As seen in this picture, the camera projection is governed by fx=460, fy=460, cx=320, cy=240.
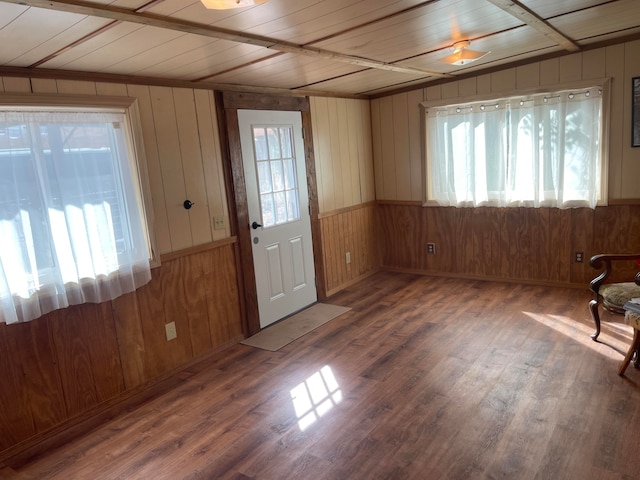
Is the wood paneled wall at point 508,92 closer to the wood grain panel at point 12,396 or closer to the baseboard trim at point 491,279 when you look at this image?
the baseboard trim at point 491,279

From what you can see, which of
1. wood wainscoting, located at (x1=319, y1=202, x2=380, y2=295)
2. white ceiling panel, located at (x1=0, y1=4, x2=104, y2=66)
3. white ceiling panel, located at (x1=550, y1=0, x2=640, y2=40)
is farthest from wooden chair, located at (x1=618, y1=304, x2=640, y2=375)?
white ceiling panel, located at (x1=0, y1=4, x2=104, y2=66)

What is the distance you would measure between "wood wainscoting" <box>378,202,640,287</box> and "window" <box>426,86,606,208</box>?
169mm

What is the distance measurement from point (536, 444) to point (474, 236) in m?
3.00

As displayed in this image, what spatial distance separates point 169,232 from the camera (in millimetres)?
3311

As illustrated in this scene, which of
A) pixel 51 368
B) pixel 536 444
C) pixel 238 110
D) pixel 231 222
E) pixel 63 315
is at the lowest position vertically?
pixel 536 444

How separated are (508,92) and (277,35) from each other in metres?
2.88

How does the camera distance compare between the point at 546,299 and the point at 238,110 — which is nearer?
the point at 238,110

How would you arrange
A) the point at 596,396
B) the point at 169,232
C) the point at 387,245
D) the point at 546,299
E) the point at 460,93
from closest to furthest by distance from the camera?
the point at 596,396, the point at 169,232, the point at 546,299, the point at 460,93, the point at 387,245

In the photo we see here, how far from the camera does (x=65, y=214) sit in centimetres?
262

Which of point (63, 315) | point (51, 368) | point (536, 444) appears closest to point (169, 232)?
point (63, 315)

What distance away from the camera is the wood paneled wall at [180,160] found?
314cm

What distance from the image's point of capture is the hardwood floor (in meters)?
2.23

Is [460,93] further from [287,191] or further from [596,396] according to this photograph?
Result: [596,396]

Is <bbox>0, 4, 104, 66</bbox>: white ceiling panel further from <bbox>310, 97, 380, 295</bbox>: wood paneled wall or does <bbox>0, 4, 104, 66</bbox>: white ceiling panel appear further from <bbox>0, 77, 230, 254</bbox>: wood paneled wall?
<bbox>310, 97, 380, 295</bbox>: wood paneled wall
